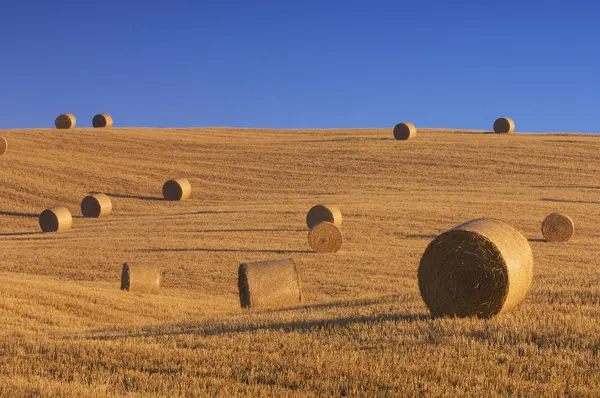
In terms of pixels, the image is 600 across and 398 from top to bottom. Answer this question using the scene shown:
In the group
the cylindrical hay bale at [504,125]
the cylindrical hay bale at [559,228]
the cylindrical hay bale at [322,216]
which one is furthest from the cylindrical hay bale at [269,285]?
the cylindrical hay bale at [504,125]

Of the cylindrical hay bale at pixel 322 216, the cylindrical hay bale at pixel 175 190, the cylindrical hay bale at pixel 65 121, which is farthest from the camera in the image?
the cylindrical hay bale at pixel 65 121

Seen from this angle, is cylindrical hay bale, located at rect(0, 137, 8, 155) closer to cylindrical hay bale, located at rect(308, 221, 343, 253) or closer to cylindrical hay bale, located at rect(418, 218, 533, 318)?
cylindrical hay bale, located at rect(308, 221, 343, 253)

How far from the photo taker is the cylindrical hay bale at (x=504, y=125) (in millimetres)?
64500

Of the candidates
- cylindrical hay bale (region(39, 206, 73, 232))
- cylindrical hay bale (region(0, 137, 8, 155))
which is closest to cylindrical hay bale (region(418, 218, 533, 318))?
cylindrical hay bale (region(39, 206, 73, 232))

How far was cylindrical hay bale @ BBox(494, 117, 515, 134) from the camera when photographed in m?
64.5

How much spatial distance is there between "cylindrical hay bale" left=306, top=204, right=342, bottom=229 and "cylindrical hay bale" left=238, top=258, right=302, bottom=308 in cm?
1271

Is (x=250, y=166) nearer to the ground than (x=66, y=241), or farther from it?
farther from it

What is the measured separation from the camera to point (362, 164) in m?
49.0

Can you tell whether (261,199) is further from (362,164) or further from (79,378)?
(79,378)

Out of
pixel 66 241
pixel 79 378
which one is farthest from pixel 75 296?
pixel 66 241

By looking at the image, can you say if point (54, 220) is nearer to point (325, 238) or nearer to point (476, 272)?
point (325, 238)

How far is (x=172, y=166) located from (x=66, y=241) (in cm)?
1953

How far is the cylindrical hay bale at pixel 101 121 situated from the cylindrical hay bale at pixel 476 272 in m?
56.8

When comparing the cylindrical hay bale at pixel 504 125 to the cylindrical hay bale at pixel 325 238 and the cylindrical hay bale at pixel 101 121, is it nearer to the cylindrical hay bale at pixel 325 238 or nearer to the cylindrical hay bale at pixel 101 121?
the cylindrical hay bale at pixel 101 121
